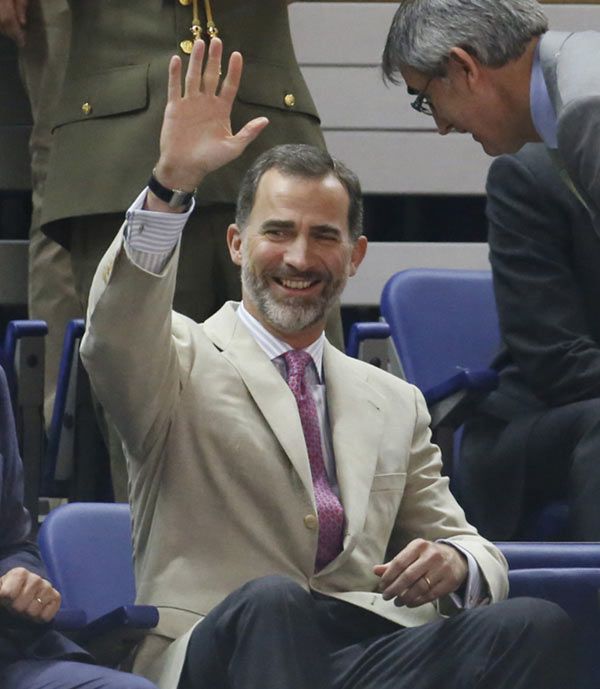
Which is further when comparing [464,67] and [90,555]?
[464,67]

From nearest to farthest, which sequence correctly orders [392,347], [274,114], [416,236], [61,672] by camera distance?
1. [61,672]
2. [274,114]
3. [392,347]
4. [416,236]

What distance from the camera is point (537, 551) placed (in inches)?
111

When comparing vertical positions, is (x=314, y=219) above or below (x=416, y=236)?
above

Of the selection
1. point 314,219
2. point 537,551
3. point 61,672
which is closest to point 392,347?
point 314,219

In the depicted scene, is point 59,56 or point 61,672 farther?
point 59,56

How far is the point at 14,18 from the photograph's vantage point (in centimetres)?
404

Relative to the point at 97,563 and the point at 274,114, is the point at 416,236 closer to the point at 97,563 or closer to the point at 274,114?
the point at 274,114

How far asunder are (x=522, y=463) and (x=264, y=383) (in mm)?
1011

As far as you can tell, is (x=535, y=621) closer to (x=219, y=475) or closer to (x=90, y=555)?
(x=219, y=475)

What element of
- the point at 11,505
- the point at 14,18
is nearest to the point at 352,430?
the point at 11,505

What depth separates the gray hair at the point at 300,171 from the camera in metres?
3.08

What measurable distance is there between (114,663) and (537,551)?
0.65 m

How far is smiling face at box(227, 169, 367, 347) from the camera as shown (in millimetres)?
2992

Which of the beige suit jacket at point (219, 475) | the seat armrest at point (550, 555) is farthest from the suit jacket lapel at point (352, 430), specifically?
the seat armrest at point (550, 555)
